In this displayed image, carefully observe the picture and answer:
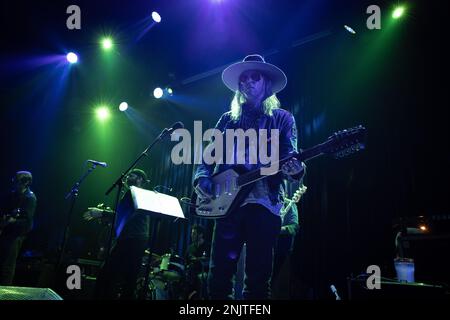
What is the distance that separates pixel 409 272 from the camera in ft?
12.2

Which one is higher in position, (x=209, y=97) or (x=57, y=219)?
(x=209, y=97)

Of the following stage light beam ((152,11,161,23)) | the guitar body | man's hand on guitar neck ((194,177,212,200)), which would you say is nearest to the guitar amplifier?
the guitar body

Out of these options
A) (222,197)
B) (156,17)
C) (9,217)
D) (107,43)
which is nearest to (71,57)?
(107,43)

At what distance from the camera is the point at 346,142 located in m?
2.66

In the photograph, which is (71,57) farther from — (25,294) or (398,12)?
(25,294)

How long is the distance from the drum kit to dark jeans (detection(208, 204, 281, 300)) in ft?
13.9

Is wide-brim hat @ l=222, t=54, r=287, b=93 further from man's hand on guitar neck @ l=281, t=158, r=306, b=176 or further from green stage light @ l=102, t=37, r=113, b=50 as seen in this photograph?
green stage light @ l=102, t=37, r=113, b=50

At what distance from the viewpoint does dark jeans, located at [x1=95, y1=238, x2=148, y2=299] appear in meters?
4.81

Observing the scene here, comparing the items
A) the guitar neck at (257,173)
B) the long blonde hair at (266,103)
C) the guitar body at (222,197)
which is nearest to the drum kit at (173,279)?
the guitar body at (222,197)

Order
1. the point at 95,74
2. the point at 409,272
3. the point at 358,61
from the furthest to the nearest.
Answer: the point at 95,74, the point at 358,61, the point at 409,272

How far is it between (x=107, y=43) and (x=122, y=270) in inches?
202
